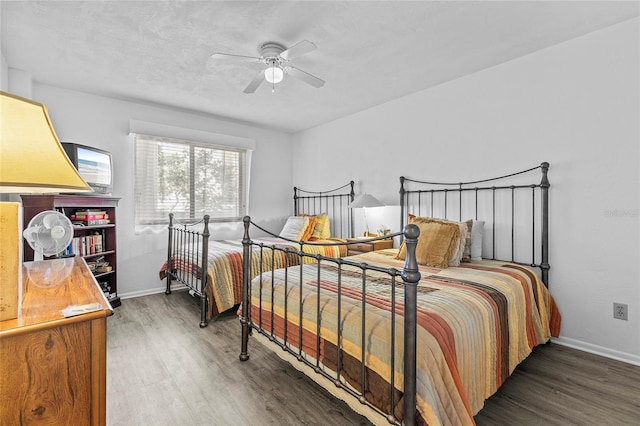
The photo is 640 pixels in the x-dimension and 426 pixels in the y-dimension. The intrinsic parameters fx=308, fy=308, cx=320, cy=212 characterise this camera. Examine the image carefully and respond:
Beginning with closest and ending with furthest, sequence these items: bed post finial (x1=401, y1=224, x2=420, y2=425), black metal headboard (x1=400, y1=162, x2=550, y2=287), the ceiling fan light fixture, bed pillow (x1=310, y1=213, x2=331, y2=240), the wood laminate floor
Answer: bed post finial (x1=401, y1=224, x2=420, y2=425)
the wood laminate floor
the ceiling fan light fixture
black metal headboard (x1=400, y1=162, x2=550, y2=287)
bed pillow (x1=310, y1=213, x2=331, y2=240)

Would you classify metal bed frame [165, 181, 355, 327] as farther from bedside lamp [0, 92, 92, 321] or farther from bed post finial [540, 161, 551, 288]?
bed post finial [540, 161, 551, 288]

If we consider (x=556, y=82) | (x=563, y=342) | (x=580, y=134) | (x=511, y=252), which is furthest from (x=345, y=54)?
(x=563, y=342)

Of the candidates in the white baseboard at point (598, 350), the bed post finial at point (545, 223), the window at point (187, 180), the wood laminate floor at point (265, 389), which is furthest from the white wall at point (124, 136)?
the white baseboard at point (598, 350)

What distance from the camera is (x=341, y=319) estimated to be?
5.15 feet

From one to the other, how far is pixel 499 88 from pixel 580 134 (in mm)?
833

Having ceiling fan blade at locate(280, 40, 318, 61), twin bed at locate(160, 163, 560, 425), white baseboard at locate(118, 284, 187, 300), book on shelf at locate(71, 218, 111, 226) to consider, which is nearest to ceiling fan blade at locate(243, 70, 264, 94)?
ceiling fan blade at locate(280, 40, 318, 61)

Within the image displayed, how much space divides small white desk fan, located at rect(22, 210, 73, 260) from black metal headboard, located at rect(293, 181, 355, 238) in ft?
10.9

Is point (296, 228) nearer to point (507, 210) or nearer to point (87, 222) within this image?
point (87, 222)

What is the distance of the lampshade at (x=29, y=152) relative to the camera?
79 centimetres

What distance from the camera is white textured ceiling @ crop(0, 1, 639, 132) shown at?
2.12 m

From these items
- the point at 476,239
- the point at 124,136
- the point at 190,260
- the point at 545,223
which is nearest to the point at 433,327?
the point at 476,239

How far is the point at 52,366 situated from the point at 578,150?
3477mm

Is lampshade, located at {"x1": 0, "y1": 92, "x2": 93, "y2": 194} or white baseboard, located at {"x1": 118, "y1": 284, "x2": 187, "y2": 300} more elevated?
lampshade, located at {"x1": 0, "y1": 92, "x2": 93, "y2": 194}

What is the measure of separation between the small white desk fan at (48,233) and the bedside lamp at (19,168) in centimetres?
98
